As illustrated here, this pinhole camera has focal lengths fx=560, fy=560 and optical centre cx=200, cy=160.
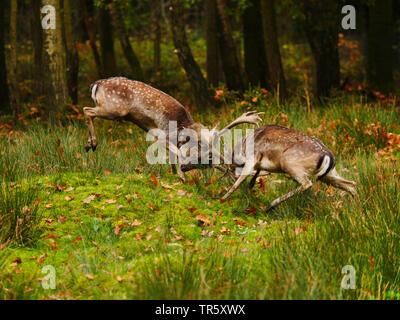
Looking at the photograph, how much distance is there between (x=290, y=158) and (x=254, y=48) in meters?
9.72

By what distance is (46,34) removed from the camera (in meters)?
11.7

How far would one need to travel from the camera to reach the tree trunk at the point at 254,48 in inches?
643

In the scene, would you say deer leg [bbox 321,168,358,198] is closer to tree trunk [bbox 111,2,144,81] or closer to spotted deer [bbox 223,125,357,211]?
spotted deer [bbox 223,125,357,211]

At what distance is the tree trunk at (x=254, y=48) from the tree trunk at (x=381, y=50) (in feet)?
9.75

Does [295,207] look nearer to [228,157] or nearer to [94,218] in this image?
[228,157]

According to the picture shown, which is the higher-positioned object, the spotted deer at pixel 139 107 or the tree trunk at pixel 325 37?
the tree trunk at pixel 325 37

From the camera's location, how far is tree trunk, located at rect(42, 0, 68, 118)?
1172 centimetres

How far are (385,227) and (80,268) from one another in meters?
3.18

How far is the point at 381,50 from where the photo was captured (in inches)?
599

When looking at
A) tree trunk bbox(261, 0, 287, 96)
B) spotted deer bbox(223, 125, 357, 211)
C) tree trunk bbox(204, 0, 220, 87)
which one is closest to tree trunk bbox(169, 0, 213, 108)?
tree trunk bbox(261, 0, 287, 96)

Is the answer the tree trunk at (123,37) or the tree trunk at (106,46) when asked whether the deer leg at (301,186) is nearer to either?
the tree trunk at (123,37)

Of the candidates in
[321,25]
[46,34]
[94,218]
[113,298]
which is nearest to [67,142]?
[94,218]

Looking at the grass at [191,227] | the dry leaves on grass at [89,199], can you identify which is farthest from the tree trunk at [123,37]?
the dry leaves on grass at [89,199]
